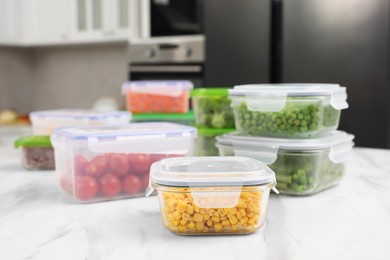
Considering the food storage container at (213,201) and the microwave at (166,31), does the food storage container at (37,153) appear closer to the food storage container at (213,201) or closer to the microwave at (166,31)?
the food storage container at (213,201)

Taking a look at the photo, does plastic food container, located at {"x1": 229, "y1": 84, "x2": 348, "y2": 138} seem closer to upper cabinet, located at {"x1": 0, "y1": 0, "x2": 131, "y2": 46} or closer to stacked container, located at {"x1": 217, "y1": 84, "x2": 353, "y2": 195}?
A: stacked container, located at {"x1": 217, "y1": 84, "x2": 353, "y2": 195}

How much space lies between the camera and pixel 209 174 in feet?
2.34

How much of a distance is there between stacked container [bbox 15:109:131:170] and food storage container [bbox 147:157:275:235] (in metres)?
0.47

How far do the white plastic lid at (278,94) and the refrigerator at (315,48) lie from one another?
1471 millimetres

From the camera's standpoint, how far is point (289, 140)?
3.16 ft

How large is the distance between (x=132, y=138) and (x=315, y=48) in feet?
5.81

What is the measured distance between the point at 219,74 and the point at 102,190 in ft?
6.37

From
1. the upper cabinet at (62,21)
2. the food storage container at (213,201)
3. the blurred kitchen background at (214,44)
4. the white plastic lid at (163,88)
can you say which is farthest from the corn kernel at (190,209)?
the upper cabinet at (62,21)

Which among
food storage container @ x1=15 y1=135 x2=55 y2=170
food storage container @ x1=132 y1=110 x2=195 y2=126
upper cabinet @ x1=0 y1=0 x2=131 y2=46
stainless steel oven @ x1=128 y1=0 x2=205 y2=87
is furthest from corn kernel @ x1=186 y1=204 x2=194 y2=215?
upper cabinet @ x1=0 y1=0 x2=131 y2=46

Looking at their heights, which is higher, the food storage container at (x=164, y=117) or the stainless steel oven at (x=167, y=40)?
the stainless steel oven at (x=167, y=40)

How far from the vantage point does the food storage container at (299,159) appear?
37.3 inches

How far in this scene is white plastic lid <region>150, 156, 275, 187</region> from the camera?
70 centimetres

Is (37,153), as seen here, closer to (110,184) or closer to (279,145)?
(110,184)

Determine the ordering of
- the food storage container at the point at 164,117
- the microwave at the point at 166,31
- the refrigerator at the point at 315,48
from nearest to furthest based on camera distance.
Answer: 1. the food storage container at the point at 164,117
2. the refrigerator at the point at 315,48
3. the microwave at the point at 166,31
